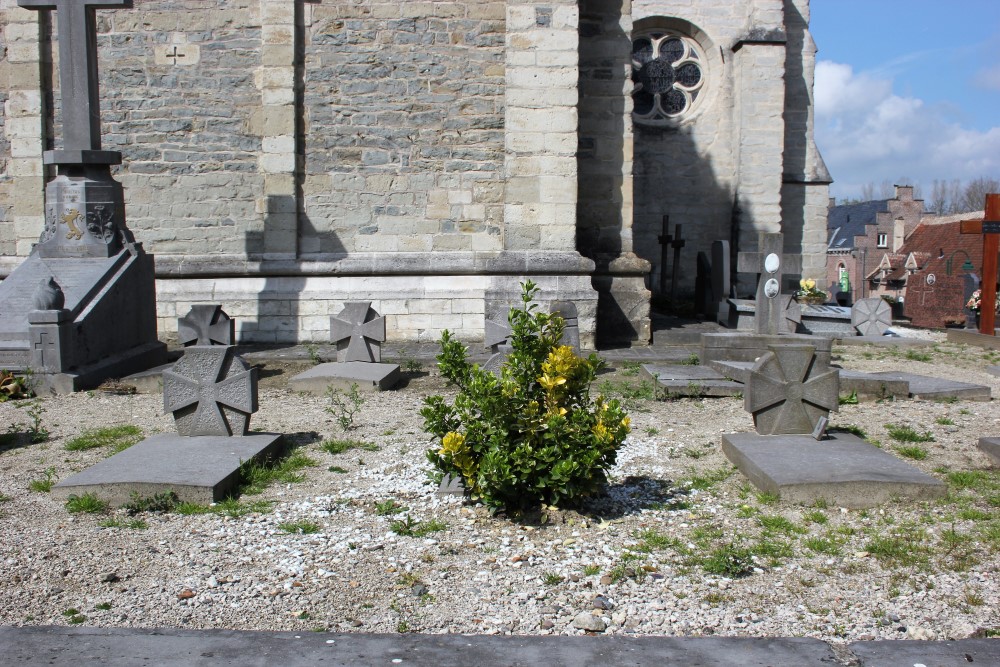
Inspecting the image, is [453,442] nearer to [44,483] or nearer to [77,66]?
[44,483]

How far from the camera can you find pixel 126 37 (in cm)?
1055

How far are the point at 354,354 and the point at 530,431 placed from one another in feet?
15.4

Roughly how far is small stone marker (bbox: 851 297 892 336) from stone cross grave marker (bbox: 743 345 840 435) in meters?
7.71

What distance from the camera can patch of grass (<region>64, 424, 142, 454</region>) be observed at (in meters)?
5.57

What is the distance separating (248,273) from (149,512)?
21.4ft

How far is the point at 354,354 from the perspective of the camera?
8438 mm

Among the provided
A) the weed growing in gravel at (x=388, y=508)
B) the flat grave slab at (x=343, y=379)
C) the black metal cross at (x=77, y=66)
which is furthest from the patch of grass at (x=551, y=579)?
the black metal cross at (x=77, y=66)

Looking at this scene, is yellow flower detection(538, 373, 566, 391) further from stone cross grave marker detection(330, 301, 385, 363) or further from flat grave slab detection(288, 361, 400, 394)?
stone cross grave marker detection(330, 301, 385, 363)

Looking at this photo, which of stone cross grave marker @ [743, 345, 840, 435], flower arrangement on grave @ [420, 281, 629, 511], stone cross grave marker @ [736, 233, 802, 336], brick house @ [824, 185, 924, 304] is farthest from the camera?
brick house @ [824, 185, 924, 304]

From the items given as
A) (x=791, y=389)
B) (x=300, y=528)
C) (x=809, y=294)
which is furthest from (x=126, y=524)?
(x=809, y=294)

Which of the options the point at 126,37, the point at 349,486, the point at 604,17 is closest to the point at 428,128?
the point at 604,17

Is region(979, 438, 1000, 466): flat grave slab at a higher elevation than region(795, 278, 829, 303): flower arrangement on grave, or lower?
lower

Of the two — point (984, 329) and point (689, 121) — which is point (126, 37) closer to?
point (689, 121)

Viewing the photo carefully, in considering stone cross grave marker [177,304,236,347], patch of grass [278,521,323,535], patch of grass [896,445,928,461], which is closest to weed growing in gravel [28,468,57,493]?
patch of grass [278,521,323,535]
